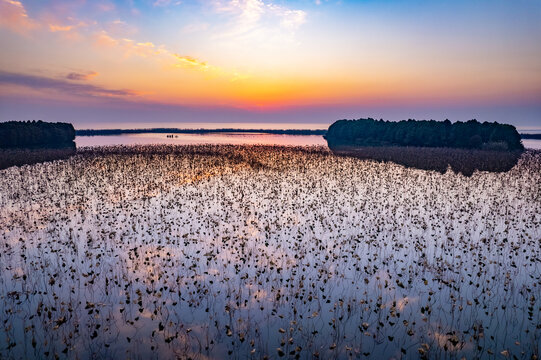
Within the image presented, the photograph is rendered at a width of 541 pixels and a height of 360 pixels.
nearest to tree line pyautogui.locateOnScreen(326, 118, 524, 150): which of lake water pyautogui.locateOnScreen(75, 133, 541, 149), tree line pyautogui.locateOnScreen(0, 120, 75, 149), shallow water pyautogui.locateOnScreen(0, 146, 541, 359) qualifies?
lake water pyautogui.locateOnScreen(75, 133, 541, 149)

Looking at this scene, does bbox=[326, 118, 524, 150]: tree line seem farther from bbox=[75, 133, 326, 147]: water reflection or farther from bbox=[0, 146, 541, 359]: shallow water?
bbox=[0, 146, 541, 359]: shallow water

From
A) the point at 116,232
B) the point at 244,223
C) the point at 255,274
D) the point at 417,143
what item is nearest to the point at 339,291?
the point at 255,274

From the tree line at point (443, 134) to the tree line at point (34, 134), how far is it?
101 m

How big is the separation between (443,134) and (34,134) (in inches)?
4537

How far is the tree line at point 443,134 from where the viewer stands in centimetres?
7594

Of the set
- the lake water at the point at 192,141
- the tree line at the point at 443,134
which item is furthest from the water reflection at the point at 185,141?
the tree line at the point at 443,134

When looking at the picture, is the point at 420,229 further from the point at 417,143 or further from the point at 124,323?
the point at 417,143

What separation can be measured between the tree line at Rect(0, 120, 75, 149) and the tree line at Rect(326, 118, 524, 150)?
330 ft

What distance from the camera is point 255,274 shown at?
11.0m

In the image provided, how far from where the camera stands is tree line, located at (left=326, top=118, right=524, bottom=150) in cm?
7594

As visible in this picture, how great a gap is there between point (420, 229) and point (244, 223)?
9.79 m

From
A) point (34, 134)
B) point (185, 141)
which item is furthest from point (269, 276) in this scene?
point (185, 141)

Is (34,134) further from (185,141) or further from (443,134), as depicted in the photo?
(443,134)

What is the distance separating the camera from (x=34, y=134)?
79375 mm
